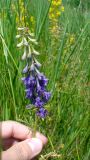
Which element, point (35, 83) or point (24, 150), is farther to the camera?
point (35, 83)

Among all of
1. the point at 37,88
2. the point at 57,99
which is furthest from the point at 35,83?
the point at 57,99

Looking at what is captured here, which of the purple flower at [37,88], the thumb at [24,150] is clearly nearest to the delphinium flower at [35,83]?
the purple flower at [37,88]

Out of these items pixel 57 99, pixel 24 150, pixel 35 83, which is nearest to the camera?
pixel 24 150

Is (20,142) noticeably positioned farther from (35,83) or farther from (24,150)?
(35,83)

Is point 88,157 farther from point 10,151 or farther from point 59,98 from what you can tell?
point 10,151

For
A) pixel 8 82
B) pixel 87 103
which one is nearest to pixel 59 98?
pixel 87 103

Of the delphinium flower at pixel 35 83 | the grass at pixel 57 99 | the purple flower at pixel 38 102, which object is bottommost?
the grass at pixel 57 99

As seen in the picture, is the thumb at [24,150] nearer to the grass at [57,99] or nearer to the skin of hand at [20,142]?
the skin of hand at [20,142]

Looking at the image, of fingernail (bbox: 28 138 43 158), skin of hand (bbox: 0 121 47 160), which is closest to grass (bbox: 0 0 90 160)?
skin of hand (bbox: 0 121 47 160)
